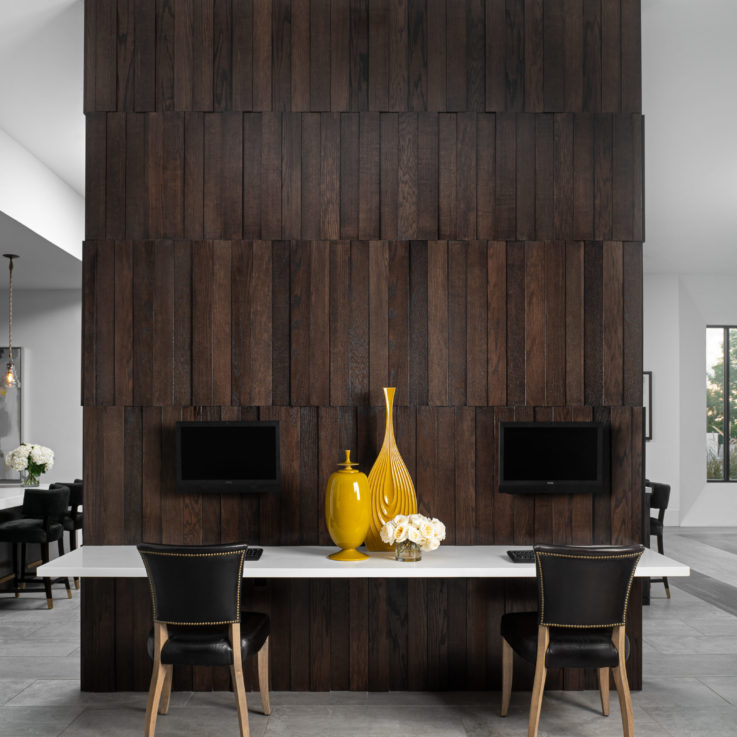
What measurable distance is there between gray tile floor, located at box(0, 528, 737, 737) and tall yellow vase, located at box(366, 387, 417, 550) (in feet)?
2.55

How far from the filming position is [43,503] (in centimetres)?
546

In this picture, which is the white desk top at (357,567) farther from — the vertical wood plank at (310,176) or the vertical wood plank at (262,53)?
the vertical wood plank at (262,53)

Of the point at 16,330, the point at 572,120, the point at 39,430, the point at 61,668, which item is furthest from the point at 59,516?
the point at 572,120

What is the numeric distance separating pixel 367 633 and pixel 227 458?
3.69 feet

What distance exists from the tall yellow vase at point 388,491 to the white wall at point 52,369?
553 cm

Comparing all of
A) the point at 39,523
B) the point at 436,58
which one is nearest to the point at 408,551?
the point at 436,58

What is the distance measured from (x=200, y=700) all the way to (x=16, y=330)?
19.5 feet

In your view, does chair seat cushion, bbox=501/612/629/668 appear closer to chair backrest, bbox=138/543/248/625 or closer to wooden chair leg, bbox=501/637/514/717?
wooden chair leg, bbox=501/637/514/717

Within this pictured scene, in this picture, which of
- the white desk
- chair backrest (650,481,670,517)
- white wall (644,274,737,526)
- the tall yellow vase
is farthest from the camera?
white wall (644,274,737,526)

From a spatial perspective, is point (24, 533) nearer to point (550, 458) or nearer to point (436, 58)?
point (550, 458)

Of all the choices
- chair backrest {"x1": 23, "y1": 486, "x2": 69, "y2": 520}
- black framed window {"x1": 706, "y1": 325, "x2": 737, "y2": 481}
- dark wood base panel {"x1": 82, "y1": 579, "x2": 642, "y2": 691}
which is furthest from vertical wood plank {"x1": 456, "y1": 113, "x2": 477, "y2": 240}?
black framed window {"x1": 706, "y1": 325, "x2": 737, "y2": 481}

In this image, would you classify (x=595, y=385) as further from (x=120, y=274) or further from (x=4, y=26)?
(x=4, y=26)

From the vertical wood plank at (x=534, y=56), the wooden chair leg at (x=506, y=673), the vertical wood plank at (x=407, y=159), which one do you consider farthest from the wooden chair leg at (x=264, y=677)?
the vertical wood plank at (x=534, y=56)

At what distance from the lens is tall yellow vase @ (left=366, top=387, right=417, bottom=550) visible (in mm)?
3516
